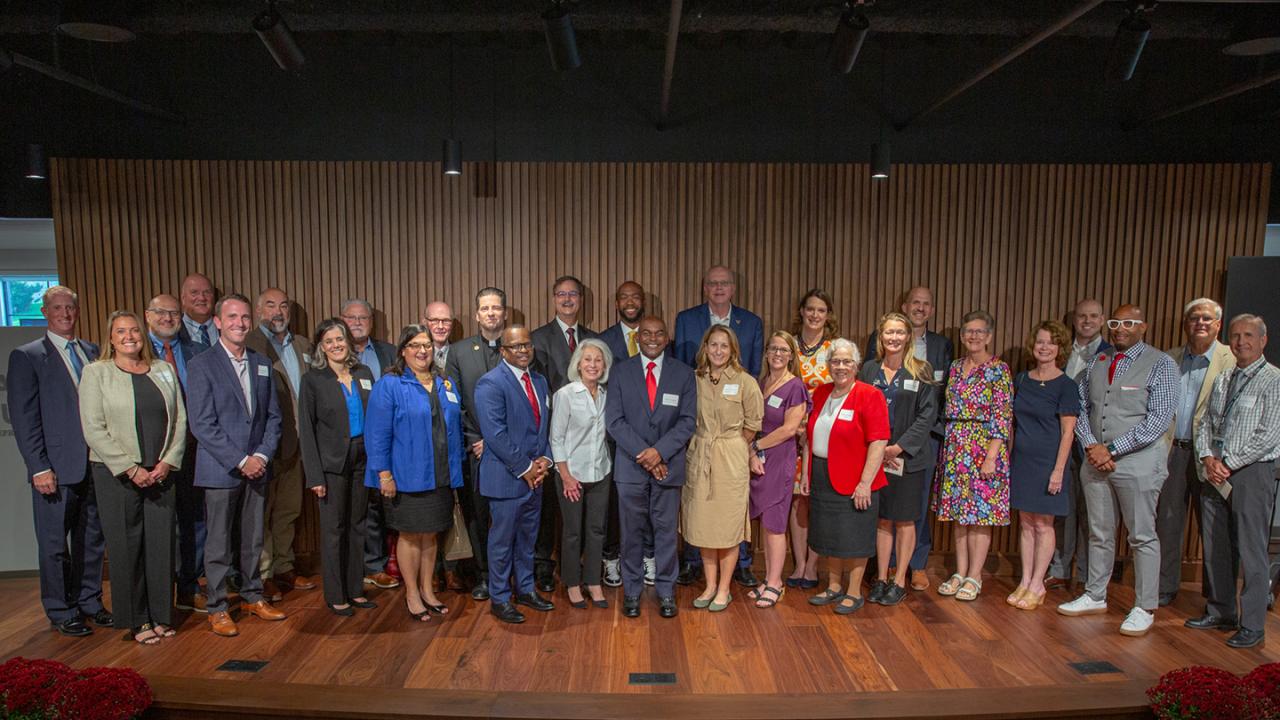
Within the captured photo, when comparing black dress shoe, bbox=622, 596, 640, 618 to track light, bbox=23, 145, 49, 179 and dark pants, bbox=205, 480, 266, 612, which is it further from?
track light, bbox=23, 145, 49, 179

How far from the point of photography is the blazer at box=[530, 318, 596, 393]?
471cm

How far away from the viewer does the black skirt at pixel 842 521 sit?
4258mm

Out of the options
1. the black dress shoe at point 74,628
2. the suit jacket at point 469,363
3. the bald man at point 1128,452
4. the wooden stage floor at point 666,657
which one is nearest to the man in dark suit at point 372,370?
the wooden stage floor at point 666,657

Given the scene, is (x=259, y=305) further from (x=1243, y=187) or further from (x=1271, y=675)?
(x=1243, y=187)

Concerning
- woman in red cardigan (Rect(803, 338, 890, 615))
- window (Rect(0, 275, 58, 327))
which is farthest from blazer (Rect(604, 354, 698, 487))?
window (Rect(0, 275, 58, 327))

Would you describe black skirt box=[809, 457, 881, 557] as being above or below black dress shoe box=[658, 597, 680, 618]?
above

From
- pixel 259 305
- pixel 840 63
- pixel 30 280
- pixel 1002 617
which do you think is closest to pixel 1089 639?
pixel 1002 617

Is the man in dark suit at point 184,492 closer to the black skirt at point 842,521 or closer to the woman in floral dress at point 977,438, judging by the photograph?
the black skirt at point 842,521

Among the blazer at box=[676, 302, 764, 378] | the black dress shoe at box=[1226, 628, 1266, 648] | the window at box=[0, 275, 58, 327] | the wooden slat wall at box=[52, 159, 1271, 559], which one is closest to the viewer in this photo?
the black dress shoe at box=[1226, 628, 1266, 648]

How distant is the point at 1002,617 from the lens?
434cm

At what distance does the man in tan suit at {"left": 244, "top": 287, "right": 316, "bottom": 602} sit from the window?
356 centimetres

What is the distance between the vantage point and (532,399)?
4230 mm

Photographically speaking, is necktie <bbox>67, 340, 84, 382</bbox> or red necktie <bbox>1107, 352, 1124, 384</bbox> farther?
red necktie <bbox>1107, 352, 1124, 384</bbox>

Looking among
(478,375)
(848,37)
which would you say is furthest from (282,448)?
(848,37)
